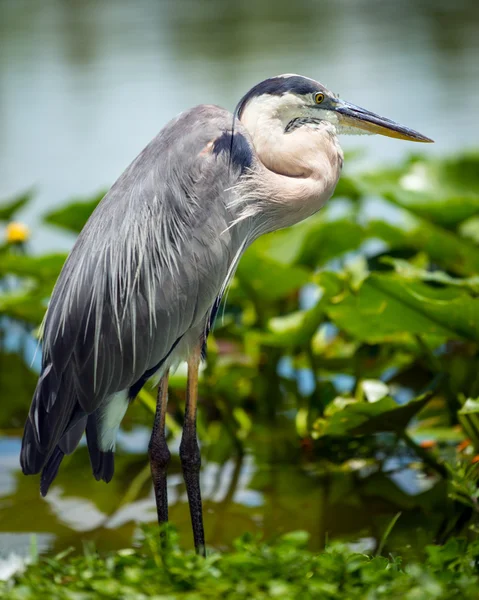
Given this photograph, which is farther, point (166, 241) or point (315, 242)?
point (315, 242)

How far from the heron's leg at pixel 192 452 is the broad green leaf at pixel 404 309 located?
2.09 ft

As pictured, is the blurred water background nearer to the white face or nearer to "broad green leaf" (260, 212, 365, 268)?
"broad green leaf" (260, 212, 365, 268)

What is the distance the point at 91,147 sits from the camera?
8891 millimetres

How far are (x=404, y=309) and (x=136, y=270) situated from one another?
0.96 m

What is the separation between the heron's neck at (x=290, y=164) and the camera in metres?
2.76

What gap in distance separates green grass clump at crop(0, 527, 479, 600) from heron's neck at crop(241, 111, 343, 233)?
3.59 ft

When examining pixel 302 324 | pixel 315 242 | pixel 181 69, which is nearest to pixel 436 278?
pixel 302 324

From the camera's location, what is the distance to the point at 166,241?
273cm

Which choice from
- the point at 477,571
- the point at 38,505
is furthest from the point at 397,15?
the point at 477,571

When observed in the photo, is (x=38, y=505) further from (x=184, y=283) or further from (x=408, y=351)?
(x=408, y=351)

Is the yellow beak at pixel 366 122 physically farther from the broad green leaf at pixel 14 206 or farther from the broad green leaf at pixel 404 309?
the broad green leaf at pixel 14 206

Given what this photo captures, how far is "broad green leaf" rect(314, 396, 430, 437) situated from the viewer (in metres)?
3.02

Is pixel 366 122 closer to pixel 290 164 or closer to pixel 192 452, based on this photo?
pixel 290 164

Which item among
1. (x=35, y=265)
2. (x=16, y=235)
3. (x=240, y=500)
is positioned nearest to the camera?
(x=240, y=500)
